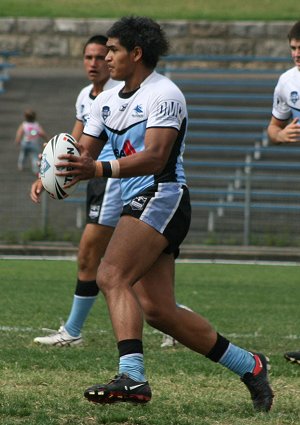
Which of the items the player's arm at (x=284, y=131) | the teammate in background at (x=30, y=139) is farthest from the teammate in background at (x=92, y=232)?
the teammate in background at (x=30, y=139)

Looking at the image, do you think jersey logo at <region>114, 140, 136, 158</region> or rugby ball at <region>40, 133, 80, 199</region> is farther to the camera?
jersey logo at <region>114, 140, 136, 158</region>

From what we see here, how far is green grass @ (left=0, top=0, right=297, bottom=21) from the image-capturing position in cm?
3291

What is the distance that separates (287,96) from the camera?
885 centimetres

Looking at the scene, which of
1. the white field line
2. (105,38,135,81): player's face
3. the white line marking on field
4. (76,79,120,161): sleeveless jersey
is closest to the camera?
(105,38,135,81): player's face

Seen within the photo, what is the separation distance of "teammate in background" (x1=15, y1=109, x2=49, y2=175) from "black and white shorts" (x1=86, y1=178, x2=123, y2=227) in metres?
15.9

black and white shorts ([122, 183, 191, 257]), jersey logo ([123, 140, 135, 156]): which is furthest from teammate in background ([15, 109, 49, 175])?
black and white shorts ([122, 183, 191, 257])

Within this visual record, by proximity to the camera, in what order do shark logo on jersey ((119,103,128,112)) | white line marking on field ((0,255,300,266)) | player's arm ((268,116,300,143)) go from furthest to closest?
1. white line marking on field ((0,255,300,266))
2. player's arm ((268,116,300,143))
3. shark logo on jersey ((119,103,128,112))

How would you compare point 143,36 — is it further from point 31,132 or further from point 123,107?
point 31,132

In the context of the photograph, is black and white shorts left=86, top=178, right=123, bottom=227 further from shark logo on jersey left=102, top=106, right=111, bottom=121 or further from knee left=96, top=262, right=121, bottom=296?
knee left=96, top=262, right=121, bottom=296

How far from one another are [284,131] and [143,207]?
75.2 inches

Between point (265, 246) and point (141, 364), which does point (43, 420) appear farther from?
point (265, 246)

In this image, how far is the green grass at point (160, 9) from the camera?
3291cm

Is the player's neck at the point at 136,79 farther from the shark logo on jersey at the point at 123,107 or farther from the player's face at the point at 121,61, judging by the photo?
the shark logo on jersey at the point at 123,107

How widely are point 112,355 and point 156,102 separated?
8.88ft
